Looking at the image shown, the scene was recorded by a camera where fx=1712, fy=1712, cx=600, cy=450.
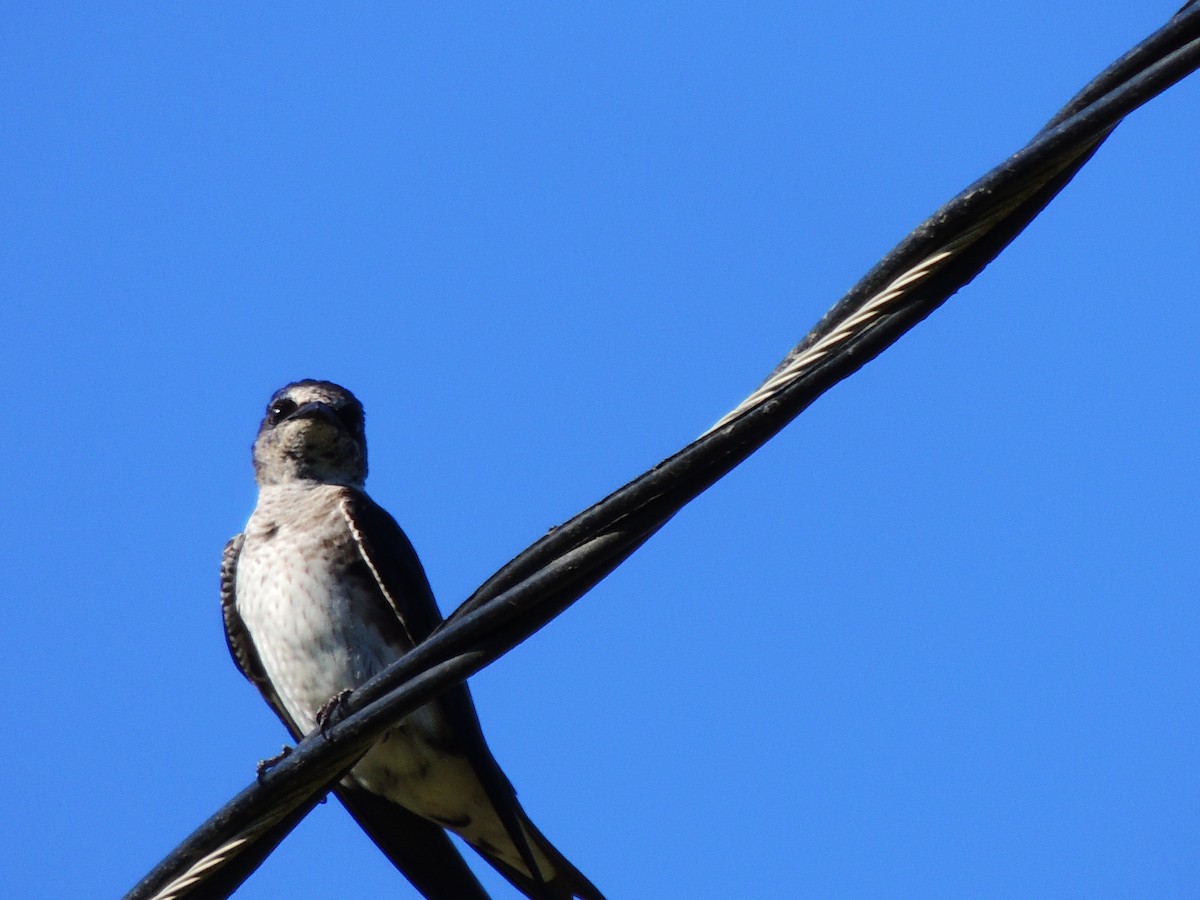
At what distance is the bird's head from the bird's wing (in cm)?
75

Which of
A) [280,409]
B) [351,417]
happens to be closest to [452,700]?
[351,417]

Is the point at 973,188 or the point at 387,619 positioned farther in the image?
the point at 387,619

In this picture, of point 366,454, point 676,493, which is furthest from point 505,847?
point 676,493

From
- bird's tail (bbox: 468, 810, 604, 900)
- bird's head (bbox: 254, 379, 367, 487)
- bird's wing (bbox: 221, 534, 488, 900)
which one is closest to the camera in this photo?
bird's tail (bbox: 468, 810, 604, 900)

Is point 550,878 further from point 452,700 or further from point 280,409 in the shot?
point 280,409

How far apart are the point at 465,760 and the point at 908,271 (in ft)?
11.8

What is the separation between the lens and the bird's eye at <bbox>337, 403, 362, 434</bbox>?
305 inches

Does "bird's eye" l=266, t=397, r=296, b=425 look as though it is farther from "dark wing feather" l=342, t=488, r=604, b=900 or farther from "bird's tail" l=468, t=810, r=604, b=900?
"bird's tail" l=468, t=810, r=604, b=900

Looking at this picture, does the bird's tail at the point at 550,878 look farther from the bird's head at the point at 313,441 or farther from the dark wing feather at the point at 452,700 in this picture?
the bird's head at the point at 313,441

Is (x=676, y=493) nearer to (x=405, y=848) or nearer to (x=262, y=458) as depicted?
(x=405, y=848)

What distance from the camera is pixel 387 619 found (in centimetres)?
618

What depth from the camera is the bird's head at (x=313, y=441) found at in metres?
7.52

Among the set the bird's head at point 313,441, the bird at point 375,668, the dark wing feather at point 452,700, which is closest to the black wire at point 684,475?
the dark wing feather at point 452,700

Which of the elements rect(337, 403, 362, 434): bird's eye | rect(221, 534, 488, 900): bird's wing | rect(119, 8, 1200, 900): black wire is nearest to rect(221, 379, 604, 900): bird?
rect(221, 534, 488, 900): bird's wing
